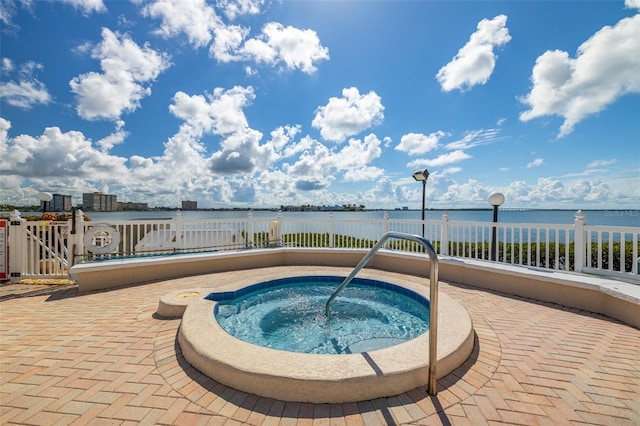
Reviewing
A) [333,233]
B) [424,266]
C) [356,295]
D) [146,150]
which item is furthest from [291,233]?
[146,150]

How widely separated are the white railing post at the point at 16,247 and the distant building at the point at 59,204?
3.20ft

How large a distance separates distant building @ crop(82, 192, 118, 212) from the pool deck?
11.7 meters

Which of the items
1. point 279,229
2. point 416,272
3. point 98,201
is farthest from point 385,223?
point 98,201

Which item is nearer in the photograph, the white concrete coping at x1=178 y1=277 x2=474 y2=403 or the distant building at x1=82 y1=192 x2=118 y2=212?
the white concrete coping at x1=178 y1=277 x2=474 y2=403

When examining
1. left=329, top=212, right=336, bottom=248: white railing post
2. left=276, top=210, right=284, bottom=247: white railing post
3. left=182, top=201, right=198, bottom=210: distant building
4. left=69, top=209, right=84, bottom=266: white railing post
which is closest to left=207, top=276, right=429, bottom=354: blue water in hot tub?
left=329, top=212, right=336, bottom=248: white railing post

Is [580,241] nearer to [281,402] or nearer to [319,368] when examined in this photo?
[319,368]

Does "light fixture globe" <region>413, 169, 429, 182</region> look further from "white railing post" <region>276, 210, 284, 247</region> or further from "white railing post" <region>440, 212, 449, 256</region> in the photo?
"white railing post" <region>276, 210, 284, 247</region>

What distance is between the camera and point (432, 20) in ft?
24.1

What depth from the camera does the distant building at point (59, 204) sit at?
6367 millimetres

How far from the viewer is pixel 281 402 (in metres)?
1.85

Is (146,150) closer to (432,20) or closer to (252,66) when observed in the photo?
(252,66)

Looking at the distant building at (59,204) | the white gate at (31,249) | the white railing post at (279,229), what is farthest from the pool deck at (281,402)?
the white railing post at (279,229)

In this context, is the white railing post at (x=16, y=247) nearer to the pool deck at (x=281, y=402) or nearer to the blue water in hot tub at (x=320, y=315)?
the pool deck at (x=281, y=402)

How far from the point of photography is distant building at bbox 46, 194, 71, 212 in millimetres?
6367
